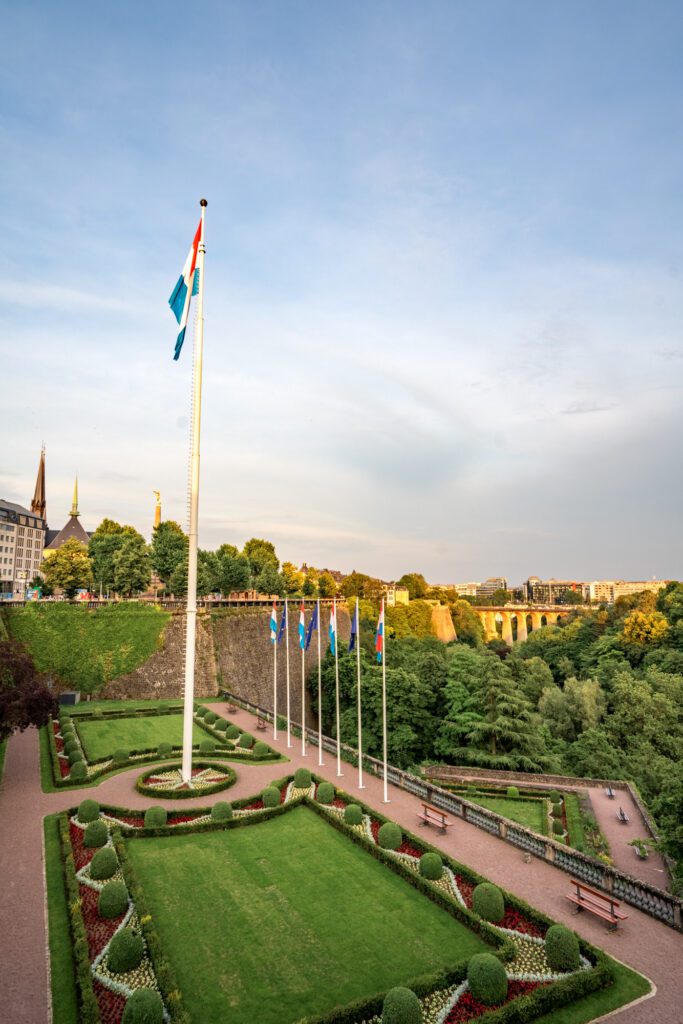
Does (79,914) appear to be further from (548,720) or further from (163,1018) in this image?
(548,720)

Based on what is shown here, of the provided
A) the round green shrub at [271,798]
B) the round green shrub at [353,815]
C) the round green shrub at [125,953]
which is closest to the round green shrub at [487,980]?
the round green shrub at [125,953]

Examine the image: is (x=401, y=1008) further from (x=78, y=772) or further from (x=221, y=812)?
(x=78, y=772)

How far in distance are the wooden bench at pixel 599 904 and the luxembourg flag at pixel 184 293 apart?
75.8 ft

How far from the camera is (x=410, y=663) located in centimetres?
5069

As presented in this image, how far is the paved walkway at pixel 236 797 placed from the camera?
12680mm

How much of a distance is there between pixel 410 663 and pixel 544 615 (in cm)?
9300

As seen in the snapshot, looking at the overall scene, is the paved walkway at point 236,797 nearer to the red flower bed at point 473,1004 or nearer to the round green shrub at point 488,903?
the round green shrub at point 488,903

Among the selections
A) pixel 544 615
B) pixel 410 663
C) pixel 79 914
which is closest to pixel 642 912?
pixel 79 914

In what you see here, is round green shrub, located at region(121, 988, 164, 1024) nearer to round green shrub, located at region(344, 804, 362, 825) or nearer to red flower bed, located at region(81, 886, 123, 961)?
red flower bed, located at region(81, 886, 123, 961)

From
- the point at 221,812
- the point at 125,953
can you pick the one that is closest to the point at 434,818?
the point at 221,812

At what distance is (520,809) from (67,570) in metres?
51.8

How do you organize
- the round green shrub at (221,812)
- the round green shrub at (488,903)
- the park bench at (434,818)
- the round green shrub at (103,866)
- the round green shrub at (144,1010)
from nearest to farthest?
the round green shrub at (144,1010) → the round green shrub at (488,903) → the round green shrub at (103,866) → the park bench at (434,818) → the round green shrub at (221,812)

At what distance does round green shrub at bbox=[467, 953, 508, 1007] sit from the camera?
1237 centimetres

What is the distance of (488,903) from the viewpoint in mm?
15586
